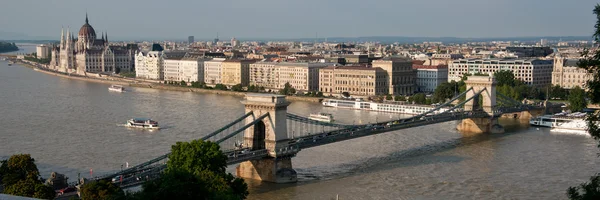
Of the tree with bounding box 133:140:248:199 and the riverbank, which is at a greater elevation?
the tree with bounding box 133:140:248:199

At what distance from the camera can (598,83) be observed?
539 cm

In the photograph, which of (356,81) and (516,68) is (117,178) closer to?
(356,81)

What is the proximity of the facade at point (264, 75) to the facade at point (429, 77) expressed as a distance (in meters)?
6.27

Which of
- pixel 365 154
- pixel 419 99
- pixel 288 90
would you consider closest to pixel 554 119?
pixel 419 99

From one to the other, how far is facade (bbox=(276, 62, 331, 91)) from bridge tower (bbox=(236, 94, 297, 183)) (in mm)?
19702

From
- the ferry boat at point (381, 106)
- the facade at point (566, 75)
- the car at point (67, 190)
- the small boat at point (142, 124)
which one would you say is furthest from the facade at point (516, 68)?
the car at point (67, 190)

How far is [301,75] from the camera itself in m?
32.0

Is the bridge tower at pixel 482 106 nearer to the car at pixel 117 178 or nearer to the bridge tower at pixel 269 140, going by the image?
the bridge tower at pixel 269 140

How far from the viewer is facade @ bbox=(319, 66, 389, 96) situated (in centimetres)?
2898

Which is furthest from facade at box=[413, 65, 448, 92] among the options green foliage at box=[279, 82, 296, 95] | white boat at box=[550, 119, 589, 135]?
white boat at box=[550, 119, 589, 135]

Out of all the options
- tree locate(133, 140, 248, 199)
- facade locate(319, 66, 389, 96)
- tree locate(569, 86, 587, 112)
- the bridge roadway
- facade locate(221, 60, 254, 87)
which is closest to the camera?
tree locate(133, 140, 248, 199)

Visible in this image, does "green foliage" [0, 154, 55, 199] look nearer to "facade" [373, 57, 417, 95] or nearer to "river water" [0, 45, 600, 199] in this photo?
"river water" [0, 45, 600, 199]

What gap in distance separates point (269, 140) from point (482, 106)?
9.59 meters

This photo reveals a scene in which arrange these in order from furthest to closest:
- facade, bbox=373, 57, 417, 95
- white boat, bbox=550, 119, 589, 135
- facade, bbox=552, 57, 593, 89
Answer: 1. facade, bbox=373, 57, 417, 95
2. facade, bbox=552, 57, 593, 89
3. white boat, bbox=550, 119, 589, 135
